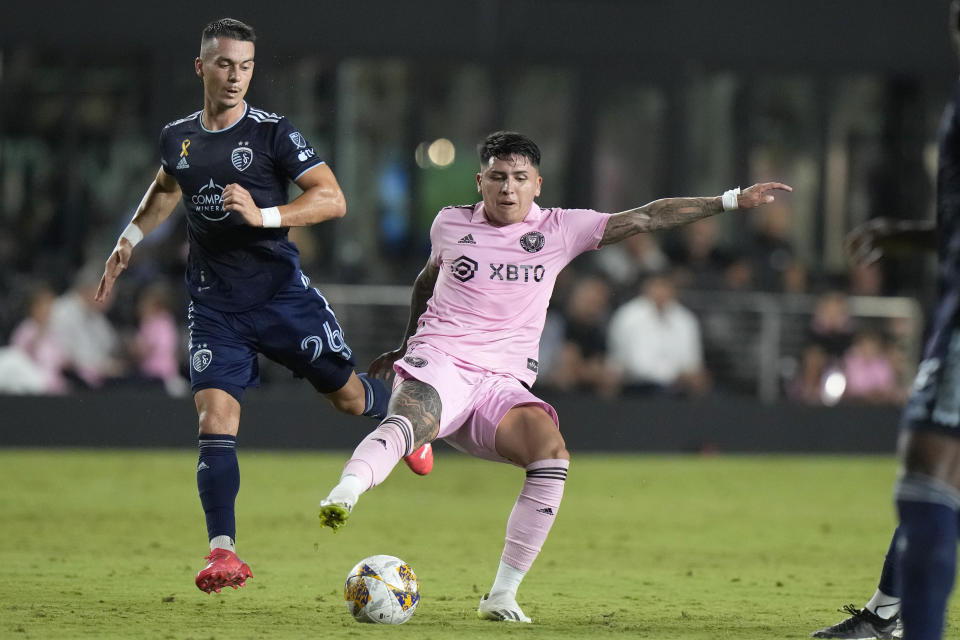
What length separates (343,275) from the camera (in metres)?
19.1

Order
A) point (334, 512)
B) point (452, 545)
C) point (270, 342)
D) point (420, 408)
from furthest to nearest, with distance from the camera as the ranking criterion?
point (452, 545), point (270, 342), point (420, 408), point (334, 512)

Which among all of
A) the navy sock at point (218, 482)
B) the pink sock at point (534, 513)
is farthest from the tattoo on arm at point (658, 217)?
the navy sock at point (218, 482)

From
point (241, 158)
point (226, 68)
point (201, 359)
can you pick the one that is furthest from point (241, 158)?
point (201, 359)

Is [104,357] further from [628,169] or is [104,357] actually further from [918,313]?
[918,313]

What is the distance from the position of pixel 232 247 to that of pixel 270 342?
0.51 metres

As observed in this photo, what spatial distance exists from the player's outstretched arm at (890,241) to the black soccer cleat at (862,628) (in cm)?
157

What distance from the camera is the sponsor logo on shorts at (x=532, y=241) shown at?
273 inches

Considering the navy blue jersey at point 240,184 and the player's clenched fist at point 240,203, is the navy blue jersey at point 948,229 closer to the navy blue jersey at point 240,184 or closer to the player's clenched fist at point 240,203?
the player's clenched fist at point 240,203

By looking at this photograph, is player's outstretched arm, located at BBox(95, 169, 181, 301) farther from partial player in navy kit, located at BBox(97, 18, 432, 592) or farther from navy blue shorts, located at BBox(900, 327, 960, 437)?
navy blue shorts, located at BBox(900, 327, 960, 437)

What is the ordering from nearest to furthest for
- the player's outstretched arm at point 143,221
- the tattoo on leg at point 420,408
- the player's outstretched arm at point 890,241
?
the player's outstretched arm at point 890,241 → the tattoo on leg at point 420,408 → the player's outstretched arm at point 143,221

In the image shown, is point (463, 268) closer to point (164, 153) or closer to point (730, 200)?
point (730, 200)

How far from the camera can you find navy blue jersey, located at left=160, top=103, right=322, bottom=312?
715 centimetres

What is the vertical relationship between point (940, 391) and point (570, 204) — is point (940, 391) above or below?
below

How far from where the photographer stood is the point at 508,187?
6.83m
